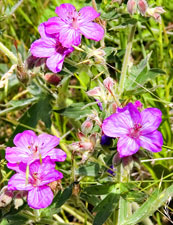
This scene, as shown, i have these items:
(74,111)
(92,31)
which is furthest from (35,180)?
(92,31)

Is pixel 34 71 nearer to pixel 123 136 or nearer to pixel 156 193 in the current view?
pixel 123 136

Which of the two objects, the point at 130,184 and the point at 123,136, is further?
the point at 130,184

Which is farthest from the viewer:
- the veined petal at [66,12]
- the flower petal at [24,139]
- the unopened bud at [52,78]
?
the unopened bud at [52,78]

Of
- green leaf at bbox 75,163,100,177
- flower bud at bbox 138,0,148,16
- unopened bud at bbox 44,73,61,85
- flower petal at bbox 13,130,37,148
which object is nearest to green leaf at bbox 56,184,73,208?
green leaf at bbox 75,163,100,177

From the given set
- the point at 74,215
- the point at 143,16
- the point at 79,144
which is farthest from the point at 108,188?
the point at 143,16

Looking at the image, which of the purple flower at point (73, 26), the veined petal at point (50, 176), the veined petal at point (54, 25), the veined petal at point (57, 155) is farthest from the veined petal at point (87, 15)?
the veined petal at point (50, 176)

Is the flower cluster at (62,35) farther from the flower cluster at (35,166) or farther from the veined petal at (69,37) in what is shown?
the flower cluster at (35,166)
